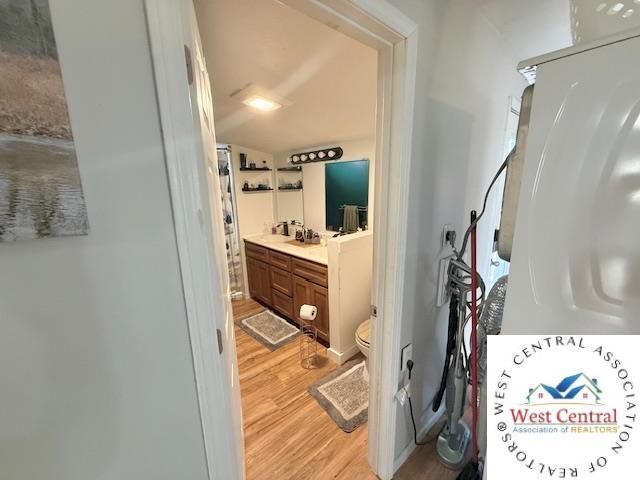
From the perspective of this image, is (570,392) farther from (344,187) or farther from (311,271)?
(344,187)

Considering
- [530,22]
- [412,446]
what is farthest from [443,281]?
[530,22]

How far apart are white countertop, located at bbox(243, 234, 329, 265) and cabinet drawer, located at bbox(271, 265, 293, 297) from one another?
24cm

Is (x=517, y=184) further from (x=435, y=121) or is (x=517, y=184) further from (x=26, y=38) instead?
(x=26, y=38)

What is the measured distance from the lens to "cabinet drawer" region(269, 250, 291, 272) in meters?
2.63

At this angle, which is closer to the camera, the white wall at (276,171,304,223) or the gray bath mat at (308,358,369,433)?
the gray bath mat at (308,358,369,433)

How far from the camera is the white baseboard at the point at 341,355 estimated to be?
2.16 m

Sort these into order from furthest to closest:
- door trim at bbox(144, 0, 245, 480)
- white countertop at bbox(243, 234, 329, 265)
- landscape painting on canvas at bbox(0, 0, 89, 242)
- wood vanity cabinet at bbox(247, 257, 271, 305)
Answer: wood vanity cabinet at bbox(247, 257, 271, 305), white countertop at bbox(243, 234, 329, 265), door trim at bbox(144, 0, 245, 480), landscape painting on canvas at bbox(0, 0, 89, 242)

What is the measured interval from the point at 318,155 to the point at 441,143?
6.13 ft

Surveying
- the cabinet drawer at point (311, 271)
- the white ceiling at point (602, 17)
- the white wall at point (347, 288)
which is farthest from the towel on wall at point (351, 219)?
the white ceiling at point (602, 17)

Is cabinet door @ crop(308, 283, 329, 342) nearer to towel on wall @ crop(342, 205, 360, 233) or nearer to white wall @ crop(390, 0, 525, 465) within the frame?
towel on wall @ crop(342, 205, 360, 233)

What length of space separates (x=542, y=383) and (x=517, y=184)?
0.54 meters

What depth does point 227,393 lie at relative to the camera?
0.74m

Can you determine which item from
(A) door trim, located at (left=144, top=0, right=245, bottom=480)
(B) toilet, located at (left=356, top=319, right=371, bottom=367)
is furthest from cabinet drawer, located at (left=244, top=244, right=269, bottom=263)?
(A) door trim, located at (left=144, top=0, right=245, bottom=480)

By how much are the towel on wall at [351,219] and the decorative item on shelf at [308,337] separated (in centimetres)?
95
